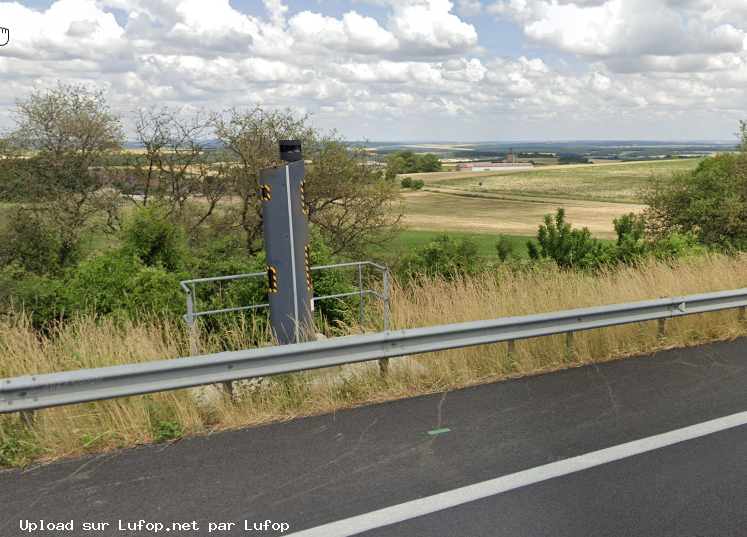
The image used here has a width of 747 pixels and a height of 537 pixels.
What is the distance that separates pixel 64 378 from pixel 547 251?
20710mm

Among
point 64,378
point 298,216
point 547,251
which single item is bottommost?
point 547,251

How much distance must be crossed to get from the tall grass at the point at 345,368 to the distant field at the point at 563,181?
7329 centimetres

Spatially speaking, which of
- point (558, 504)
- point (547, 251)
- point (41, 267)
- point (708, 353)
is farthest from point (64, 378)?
point (547, 251)

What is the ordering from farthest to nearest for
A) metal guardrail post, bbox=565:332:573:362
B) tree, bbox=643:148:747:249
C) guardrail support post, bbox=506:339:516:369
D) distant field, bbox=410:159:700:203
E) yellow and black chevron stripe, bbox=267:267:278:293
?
1. distant field, bbox=410:159:700:203
2. tree, bbox=643:148:747:249
3. yellow and black chevron stripe, bbox=267:267:278:293
4. metal guardrail post, bbox=565:332:573:362
5. guardrail support post, bbox=506:339:516:369

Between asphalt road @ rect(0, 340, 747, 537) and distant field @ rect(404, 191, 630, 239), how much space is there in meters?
43.4

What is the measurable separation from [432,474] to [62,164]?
18.2 m

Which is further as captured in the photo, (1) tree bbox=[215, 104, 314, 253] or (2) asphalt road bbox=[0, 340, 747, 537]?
(1) tree bbox=[215, 104, 314, 253]

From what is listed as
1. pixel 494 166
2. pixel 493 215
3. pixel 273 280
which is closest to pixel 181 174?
pixel 273 280

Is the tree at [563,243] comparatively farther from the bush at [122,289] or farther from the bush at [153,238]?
the bush at [122,289]

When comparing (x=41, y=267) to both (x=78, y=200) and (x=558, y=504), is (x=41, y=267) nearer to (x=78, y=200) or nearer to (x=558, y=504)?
(x=78, y=200)

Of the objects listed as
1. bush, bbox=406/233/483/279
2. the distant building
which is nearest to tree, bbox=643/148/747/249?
bush, bbox=406/233/483/279

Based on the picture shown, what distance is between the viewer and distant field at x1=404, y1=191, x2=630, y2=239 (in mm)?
55263

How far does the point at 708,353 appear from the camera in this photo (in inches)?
253

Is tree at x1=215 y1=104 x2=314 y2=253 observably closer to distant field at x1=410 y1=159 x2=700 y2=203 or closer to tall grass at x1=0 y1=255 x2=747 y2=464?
tall grass at x1=0 y1=255 x2=747 y2=464
